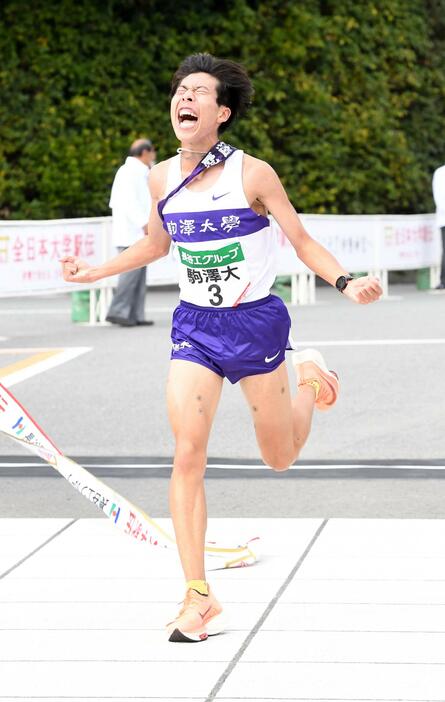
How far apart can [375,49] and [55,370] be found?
16641 mm

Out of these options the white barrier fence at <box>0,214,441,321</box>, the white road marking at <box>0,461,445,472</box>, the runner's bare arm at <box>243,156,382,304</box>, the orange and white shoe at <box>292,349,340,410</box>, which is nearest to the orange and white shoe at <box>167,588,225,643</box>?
the runner's bare arm at <box>243,156,382,304</box>

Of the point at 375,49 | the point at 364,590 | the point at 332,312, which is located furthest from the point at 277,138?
the point at 364,590

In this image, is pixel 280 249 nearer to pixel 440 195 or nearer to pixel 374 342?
pixel 440 195

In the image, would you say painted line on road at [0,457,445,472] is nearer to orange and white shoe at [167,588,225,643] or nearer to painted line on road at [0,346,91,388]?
painted line on road at [0,346,91,388]

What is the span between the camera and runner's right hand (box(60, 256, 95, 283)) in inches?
247

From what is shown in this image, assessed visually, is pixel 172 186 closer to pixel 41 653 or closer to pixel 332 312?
pixel 41 653

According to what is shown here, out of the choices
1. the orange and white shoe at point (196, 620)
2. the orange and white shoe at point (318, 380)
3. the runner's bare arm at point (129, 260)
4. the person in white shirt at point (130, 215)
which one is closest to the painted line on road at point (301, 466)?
the orange and white shoe at point (318, 380)

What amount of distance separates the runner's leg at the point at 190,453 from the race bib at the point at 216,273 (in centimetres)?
24

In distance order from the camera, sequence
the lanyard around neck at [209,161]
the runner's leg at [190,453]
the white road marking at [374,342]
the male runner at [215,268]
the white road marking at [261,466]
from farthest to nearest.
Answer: the white road marking at [374,342] < the white road marking at [261,466] < the lanyard around neck at [209,161] < the male runner at [215,268] < the runner's leg at [190,453]

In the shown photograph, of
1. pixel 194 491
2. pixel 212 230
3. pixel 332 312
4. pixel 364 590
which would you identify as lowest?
pixel 332 312

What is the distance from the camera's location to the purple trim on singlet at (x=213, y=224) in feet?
19.1

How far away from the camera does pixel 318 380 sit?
699 centimetres

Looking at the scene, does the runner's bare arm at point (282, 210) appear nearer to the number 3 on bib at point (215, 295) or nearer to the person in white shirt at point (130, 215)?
the number 3 on bib at point (215, 295)

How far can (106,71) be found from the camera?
26203 millimetres
